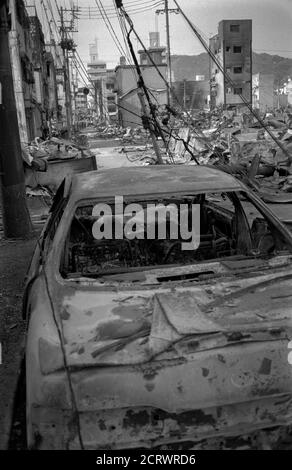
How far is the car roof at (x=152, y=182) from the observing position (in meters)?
3.66

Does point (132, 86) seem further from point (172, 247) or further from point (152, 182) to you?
point (152, 182)

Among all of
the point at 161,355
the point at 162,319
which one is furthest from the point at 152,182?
the point at 161,355

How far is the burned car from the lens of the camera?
2.28 m

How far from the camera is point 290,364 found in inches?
94.1

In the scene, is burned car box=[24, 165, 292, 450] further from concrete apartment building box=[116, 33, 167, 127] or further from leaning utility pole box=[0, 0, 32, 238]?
concrete apartment building box=[116, 33, 167, 127]

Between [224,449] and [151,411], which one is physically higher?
[151,411]

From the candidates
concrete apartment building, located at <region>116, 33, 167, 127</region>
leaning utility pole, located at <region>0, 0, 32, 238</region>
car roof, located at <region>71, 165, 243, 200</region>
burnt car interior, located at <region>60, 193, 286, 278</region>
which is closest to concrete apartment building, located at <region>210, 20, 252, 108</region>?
concrete apartment building, located at <region>116, 33, 167, 127</region>

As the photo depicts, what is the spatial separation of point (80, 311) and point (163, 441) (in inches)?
34.4

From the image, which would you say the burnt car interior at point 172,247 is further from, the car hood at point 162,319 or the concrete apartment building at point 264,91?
the concrete apartment building at point 264,91

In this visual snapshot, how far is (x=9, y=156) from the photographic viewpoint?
27.1 feet

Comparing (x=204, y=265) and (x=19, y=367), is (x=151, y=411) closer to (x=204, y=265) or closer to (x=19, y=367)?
(x=204, y=265)

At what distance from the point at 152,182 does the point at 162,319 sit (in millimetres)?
1492
